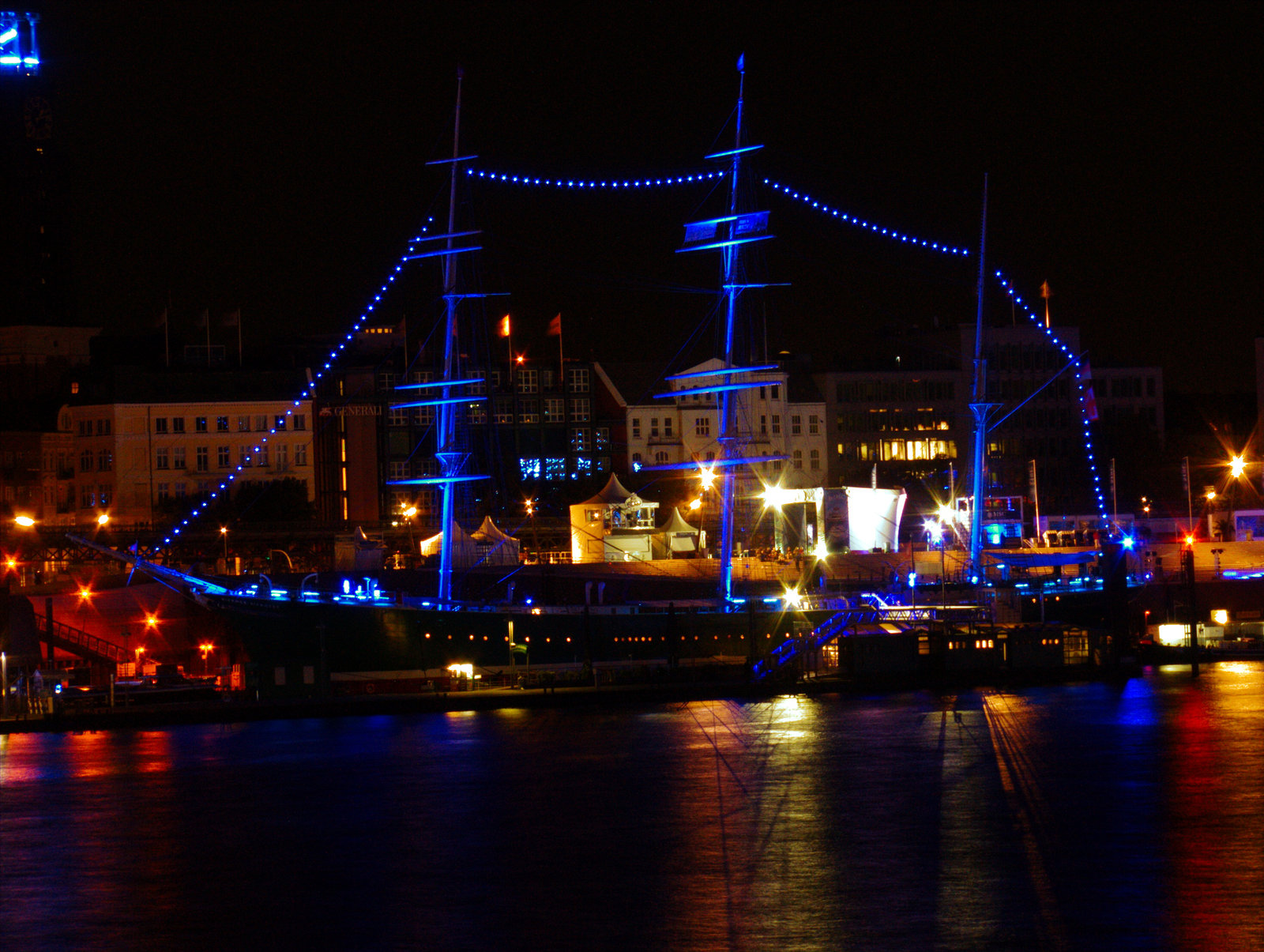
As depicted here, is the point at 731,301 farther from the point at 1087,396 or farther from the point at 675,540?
the point at 675,540

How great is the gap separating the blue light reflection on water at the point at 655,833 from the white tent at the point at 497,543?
93.6 ft

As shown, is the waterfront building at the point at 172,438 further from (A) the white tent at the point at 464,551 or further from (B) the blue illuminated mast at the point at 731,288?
(B) the blue illuminated mast at the point at 731,288

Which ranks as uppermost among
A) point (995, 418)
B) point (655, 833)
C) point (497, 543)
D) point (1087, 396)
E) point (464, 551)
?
point (995, 418)

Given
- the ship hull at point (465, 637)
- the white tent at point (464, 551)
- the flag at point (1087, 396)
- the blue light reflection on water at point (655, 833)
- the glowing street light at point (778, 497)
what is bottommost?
the blue light reflection on water at point (655, 833)

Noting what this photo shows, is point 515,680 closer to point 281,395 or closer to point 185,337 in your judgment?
point 281,395

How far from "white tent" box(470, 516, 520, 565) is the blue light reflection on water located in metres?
28.5

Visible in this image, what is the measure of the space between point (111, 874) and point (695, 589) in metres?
42.0

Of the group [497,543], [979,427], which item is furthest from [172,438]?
[979,427]

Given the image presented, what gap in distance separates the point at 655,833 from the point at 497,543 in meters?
43.4

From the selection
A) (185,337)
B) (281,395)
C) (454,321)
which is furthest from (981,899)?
(185,337)

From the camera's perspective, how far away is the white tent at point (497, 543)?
219 ft

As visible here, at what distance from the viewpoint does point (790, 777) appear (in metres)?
28.3

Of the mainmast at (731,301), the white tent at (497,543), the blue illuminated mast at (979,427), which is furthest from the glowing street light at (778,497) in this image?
the mainmast at (731,301)

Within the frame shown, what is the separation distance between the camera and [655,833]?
23.8 metres
